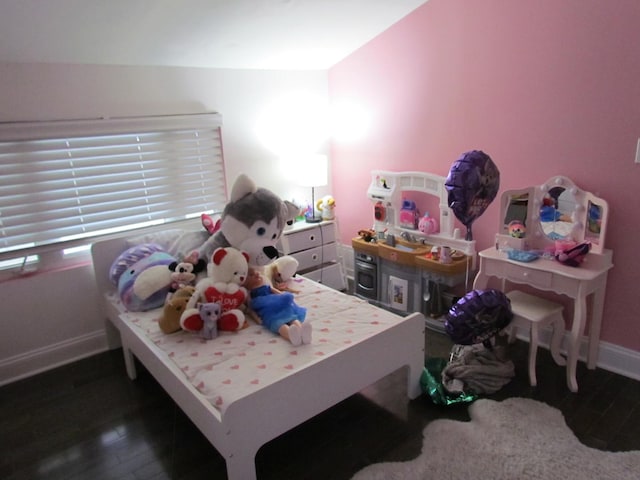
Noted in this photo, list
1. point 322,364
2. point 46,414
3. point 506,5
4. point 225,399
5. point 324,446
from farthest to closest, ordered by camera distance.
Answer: point 506,5, point 46,414, point 324,446, point 322,364, point 225,399

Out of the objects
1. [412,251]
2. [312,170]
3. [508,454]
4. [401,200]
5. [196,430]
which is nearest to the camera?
[508,454]

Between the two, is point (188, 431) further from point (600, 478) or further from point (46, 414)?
point (600, 478)

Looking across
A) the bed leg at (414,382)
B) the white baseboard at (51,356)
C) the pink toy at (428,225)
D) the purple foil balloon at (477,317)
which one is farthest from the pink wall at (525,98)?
the white baseboard at (51,356)

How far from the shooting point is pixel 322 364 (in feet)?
5.96

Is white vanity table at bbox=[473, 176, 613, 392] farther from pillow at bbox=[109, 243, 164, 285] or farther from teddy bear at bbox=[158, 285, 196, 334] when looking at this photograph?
pillow at bbox=[109, 243, 164, 285]

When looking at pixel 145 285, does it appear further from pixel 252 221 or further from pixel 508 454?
pixel 508 454

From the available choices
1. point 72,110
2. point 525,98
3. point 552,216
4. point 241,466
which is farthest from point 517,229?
point 72,110

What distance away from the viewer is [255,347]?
206 cm

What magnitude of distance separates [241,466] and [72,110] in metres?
2.31

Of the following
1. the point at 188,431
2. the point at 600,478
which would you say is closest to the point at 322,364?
the point at 188,431

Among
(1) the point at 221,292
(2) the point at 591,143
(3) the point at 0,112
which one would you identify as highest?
(3) the point at 0,112

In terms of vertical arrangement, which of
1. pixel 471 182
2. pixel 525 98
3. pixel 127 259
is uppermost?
pixel 525 98

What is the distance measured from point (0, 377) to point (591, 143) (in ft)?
12.0

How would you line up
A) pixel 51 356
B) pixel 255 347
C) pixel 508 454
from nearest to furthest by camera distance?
1. pixel 508 454
2. pixel 255 347
3. pixel 51 356
